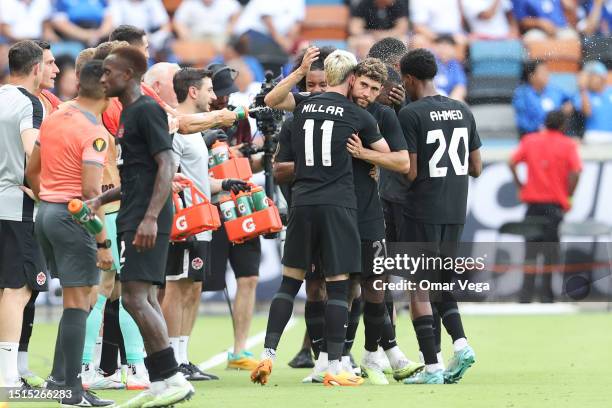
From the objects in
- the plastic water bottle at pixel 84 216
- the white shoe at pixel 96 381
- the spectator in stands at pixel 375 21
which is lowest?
the white shoe at pixel 96 381

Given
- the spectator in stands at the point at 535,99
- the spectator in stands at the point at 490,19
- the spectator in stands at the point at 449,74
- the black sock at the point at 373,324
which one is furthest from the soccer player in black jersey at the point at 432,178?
the spectator in stands at the point at 490,19

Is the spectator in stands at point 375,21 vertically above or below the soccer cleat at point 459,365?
above

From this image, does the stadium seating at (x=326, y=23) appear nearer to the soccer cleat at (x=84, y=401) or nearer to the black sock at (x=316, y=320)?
the black sock at (x=316, y=320)

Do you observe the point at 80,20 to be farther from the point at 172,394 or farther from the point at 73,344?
the point at 172,394

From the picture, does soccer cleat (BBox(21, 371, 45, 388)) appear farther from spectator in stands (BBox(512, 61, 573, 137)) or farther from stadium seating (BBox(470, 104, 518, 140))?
spectator in stands (BBox(512, 61, 573, 137))

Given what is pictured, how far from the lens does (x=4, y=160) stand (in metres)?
9.00

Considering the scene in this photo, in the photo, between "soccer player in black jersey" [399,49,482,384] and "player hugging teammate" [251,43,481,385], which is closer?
"player hugging teammate" [251,43,481,385]

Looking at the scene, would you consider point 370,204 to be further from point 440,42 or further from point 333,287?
point 440,42

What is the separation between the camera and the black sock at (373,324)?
9695 mm

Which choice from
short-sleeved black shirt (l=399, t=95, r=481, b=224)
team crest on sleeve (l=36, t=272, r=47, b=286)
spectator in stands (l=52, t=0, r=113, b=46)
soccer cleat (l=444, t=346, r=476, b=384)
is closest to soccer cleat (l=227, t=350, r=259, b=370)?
soccer cleat (l=444, t=346, r=476, b=384)

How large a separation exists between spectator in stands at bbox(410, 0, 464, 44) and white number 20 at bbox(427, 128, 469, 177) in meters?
7.64

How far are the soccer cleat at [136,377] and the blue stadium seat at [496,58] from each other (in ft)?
28.8

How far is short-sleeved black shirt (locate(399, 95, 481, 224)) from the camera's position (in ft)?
31.6

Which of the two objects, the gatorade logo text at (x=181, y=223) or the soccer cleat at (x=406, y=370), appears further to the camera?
the soccer cleat at (x=406, y=370)
